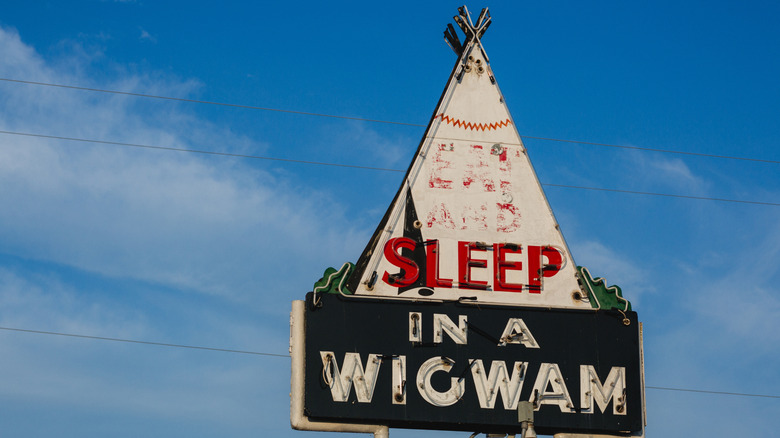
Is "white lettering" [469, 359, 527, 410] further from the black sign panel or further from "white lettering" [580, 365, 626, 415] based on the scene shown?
"white lettering" [580, 365, 626, 415]

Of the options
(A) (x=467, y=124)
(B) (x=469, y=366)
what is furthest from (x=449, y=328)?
(A) (x=467, y=124)

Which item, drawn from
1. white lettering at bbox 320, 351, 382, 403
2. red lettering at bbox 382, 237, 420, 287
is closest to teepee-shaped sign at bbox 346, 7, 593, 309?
red lettering at bbox 382, 237, 420, 287

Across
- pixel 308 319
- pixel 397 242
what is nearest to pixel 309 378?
pixel 308 319

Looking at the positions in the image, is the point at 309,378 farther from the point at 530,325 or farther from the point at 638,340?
the point at 638,340

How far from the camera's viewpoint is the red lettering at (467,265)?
16.9 meters

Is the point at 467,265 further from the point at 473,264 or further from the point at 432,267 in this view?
the point at 432,267

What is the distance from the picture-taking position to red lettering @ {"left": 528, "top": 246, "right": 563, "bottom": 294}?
17.1 meters

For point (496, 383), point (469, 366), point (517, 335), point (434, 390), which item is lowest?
point (434, 390)

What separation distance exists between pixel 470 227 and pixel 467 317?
1451 millimetres

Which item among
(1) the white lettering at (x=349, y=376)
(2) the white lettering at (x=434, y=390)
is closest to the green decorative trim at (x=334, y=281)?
(1) the white lettering at (x=349, y=376)

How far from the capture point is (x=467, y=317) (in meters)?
16.7

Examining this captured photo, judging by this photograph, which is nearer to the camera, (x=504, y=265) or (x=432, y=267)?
(x=432, y=267)

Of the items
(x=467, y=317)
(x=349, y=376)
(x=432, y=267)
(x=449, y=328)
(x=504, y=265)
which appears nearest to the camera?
(x=349, y=376)

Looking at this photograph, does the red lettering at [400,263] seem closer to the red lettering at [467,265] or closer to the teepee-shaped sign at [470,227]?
the teepee-shaped sign at [470,227]
